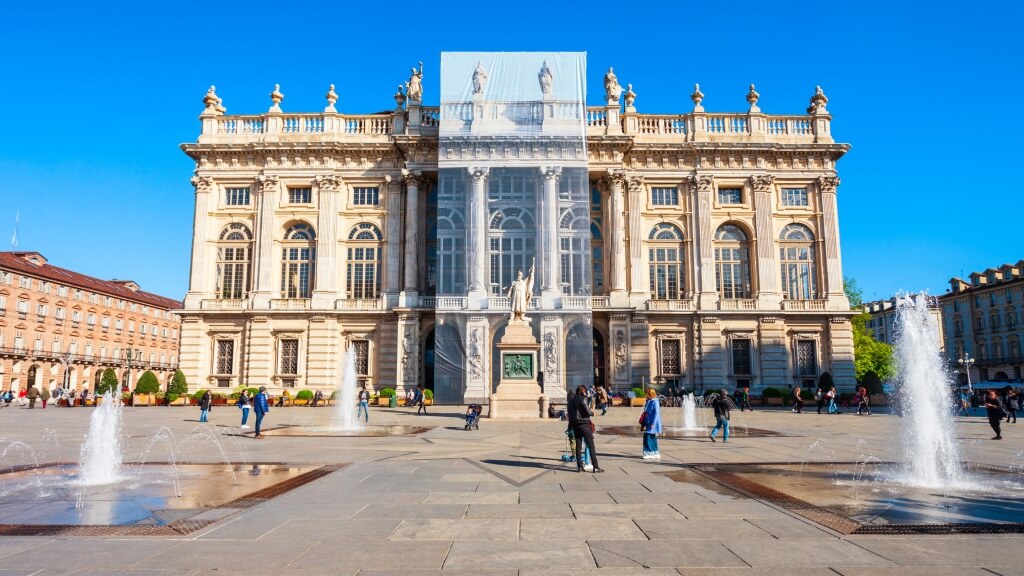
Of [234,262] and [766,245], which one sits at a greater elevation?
[766,245]

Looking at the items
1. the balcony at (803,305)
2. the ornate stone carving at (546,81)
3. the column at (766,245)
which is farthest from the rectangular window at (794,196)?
the ornate stone carving at (546,81)

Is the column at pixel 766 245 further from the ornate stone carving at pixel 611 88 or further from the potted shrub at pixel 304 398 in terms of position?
the potted shrub at pixel 304 398

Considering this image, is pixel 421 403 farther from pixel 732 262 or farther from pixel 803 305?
pixel 803 305

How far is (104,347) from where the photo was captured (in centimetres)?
7112

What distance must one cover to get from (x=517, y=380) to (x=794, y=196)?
26279 millimetres

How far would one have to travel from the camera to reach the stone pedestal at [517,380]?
2631cm

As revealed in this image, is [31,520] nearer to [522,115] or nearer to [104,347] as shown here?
[522,115]

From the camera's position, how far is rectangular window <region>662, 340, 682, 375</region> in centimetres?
4072

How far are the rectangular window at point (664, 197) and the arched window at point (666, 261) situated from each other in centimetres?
143

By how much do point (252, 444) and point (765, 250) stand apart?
34385mm

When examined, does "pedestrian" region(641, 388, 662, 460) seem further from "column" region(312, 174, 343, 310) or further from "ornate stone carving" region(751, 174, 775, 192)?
"ornate stone carving" region(751, 174, 775, 192)

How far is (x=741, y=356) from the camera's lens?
40.8 meters

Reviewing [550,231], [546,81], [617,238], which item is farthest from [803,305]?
[546,81]

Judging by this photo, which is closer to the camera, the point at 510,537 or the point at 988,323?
the point at 510,537
